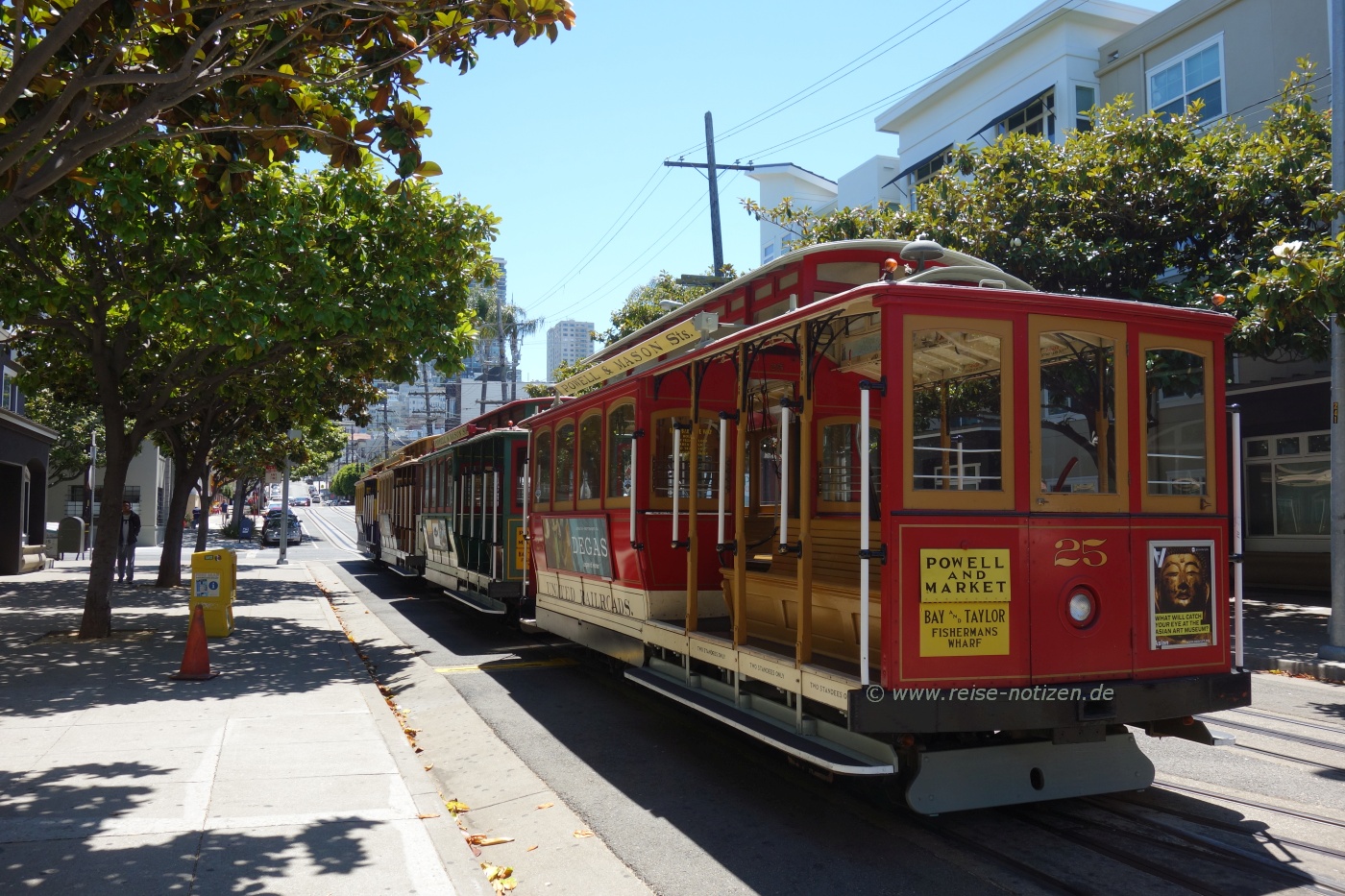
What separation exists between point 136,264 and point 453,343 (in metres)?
4.01

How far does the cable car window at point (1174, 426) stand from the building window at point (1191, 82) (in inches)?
706

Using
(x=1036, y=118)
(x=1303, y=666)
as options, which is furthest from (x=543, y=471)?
(x=1036, y=118)

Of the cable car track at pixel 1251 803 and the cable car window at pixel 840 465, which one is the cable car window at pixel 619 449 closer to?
the cable car window at pixel 840 465

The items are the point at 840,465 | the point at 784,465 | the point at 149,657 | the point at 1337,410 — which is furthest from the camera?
the point at 1337,410

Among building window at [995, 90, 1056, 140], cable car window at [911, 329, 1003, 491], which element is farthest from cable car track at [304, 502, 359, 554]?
cable car window at [911, 329, 1003, 491]

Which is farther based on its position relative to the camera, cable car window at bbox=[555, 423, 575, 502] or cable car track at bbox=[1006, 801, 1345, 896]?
cable car window at bbox=[555, 423, 575, 502]

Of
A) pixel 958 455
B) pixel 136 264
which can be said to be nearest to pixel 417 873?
pixel 958 455

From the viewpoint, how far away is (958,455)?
5656mm

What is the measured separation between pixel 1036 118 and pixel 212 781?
26.2 m

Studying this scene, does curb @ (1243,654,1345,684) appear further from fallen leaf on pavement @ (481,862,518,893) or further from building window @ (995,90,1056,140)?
building window @ (995,90,1056,140)

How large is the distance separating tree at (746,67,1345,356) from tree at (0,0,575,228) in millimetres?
10938

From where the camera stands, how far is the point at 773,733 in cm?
615

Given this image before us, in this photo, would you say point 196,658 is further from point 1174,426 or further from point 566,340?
point 566,340

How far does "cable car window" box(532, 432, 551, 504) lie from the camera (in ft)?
37.7
